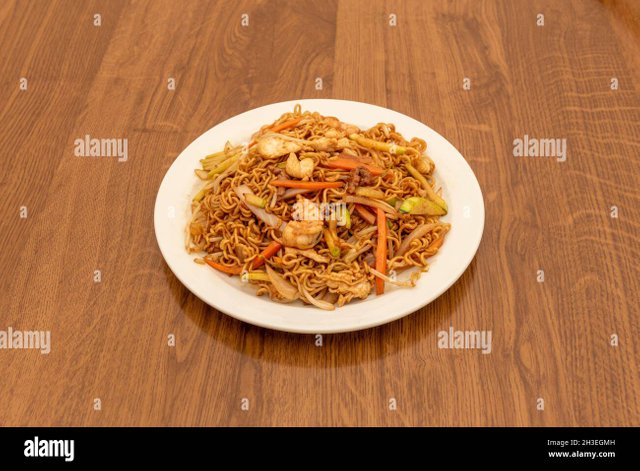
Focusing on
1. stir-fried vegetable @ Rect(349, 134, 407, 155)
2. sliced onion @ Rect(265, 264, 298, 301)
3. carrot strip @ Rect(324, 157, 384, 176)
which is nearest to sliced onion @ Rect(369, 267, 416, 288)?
sliced onion @ Rect(265, 264, 298, 301)

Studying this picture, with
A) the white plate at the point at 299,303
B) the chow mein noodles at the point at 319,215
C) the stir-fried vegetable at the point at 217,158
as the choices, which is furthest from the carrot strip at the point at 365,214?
the stir-fried vegetable at the point at 217,158

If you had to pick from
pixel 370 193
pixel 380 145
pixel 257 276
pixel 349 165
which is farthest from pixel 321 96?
pixel 257 276

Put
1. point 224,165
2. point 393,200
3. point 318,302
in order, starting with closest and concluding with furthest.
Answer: point 318,302 < point 393,200 < point 224,165

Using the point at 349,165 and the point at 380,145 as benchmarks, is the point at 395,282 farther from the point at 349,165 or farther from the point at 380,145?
the point at 380,145

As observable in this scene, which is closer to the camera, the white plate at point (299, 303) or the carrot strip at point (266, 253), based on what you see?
the white plate at point (299, 303)

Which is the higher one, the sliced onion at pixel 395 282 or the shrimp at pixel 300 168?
the shrimp at pixel 300 168

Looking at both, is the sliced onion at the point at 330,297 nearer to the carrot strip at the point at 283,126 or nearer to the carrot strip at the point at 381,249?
the carrot strip at the point at 381,249
